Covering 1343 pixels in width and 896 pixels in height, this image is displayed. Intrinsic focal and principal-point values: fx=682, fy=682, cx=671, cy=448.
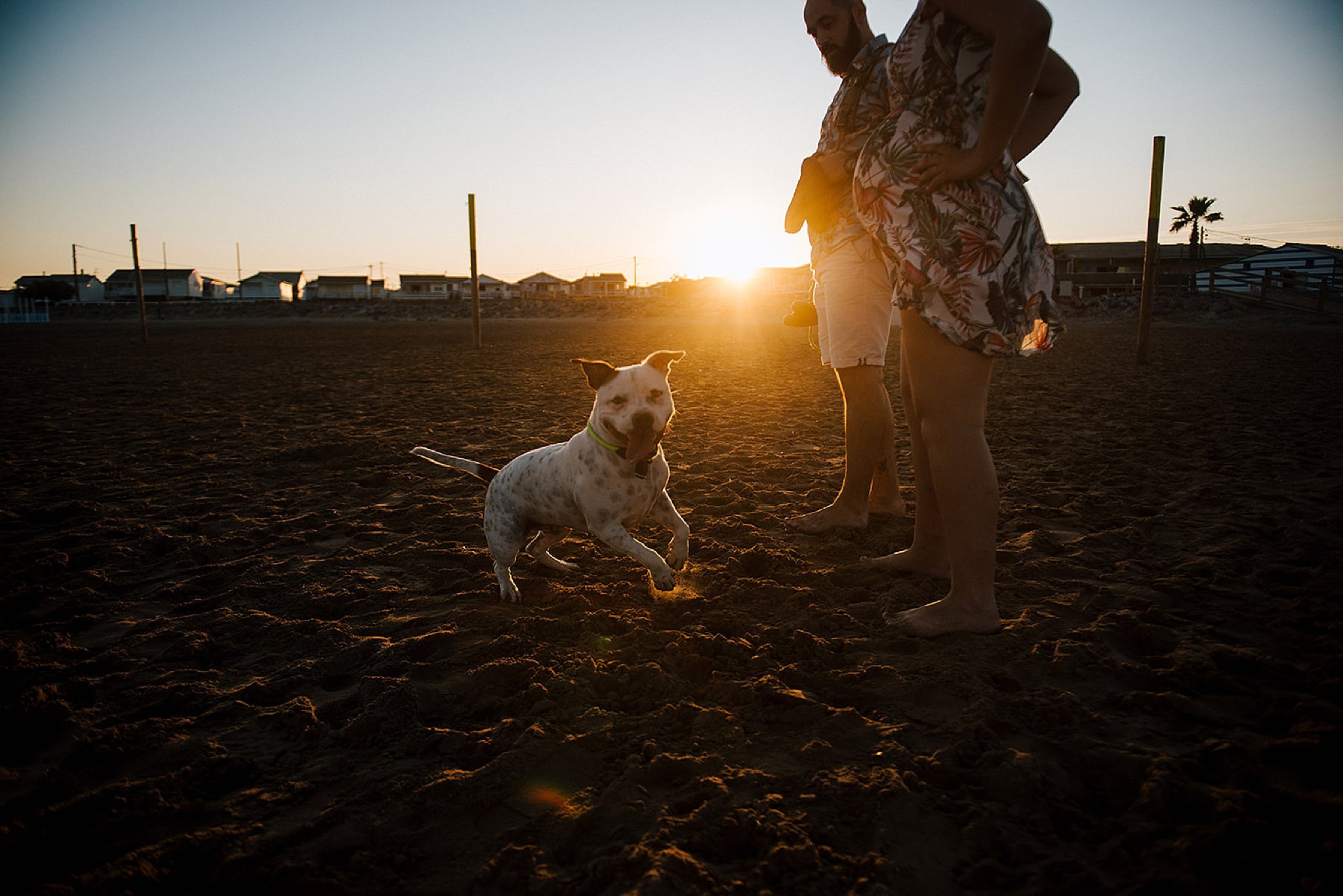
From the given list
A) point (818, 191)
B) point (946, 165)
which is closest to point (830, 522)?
point (818, 191)

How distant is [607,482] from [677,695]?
0.98m

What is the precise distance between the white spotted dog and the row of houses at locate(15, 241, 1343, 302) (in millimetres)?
32125

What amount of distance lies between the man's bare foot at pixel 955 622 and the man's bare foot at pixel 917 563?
1.62 ft

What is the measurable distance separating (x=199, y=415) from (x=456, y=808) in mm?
7906

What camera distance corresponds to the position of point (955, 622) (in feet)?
8.02

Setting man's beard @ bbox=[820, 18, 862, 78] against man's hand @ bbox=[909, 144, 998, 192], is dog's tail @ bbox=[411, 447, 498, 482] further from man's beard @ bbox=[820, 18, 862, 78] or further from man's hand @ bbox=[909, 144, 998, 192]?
man's beard @ bbox=[820, 18, 862, 78]

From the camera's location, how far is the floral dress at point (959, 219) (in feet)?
7.09

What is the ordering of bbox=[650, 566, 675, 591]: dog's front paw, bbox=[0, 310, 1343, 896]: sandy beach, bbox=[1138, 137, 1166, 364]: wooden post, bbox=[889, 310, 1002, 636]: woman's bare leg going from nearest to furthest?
bbox=[0, 310, 1343, 896]: sandy beach < bbox=[889, 310, 1002, 636]: woman's bare leg < bbox=[650, 566, 675, 591]: dog's front paw < bbox=[1138, 137, 1166, 364]: wooden post

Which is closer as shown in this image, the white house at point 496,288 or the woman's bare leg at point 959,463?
the woman's bare leg at point 959,463

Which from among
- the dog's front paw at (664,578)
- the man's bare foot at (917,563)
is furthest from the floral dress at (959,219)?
the dog's front paw at (664,578)

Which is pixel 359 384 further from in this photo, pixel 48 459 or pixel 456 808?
pixel 456 808

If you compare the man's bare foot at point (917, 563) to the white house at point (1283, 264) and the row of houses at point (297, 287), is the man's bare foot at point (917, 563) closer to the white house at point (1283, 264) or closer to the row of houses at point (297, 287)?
the white house at point (1283, 264)

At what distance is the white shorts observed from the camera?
335 cm

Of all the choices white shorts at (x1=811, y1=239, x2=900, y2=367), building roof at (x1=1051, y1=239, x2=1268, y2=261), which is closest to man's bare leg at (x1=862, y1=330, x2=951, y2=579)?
white shorts at (x1=811, y1=239, x2=900, y2=367)
